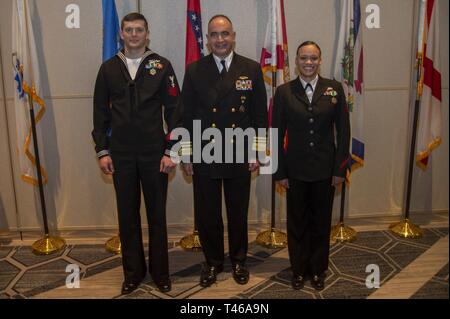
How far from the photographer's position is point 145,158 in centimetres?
258

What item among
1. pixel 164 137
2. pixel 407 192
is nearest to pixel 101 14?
pixel 164 137

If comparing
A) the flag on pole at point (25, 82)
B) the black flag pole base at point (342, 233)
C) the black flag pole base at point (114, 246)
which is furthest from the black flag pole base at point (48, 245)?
the black flag pole base at point (342, 233)

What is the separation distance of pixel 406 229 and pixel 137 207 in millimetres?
2559

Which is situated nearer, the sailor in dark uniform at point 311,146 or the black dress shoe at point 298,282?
the sailor in dark uniform at point 311,146

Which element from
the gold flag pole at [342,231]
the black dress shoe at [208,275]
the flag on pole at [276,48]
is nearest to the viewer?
the black dress shoe at [208,275]

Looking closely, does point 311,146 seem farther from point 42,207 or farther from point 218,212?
point 42,207

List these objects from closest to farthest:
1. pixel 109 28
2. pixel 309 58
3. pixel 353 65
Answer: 1. pixel 309 58
2. pixel 109 28
3. pixel 353 65

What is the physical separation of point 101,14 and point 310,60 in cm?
210

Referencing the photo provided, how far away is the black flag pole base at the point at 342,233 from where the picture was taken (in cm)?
363

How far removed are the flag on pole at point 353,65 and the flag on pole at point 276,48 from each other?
50 cm

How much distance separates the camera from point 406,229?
3.75 meters

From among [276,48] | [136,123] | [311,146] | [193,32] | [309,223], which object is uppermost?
[193,32]

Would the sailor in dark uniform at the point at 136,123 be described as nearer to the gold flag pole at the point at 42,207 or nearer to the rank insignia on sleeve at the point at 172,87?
the rank insignia on sleeve at the point at 172,87

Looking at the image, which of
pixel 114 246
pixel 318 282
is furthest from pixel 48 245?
pixel 318 282
